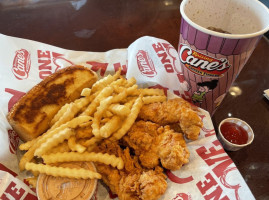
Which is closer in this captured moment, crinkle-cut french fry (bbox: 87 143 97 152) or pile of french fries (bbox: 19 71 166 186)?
pile of french fries (bbox: 19 71 166 186)

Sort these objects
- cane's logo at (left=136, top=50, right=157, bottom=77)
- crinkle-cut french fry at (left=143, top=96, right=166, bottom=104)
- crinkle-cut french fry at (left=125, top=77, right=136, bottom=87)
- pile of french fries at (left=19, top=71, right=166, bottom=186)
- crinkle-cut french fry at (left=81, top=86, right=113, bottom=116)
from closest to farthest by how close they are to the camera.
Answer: pile of french fries at (left=19, top=71, right=166, bottom=186)
crinkle-cut french fry at (left=81, top=86, right=113, bottom=116)
crinkle-cut french fry at (left=143, top=96, right=166, bottom=104)
crinkle-cut french fry at (left=125, top=77, right=136, bottom=87)
cane's logo at (left=136, top=50, right=157, bottom=77)

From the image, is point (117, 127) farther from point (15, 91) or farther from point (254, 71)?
point (254, 71)

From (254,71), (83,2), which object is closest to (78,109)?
(254,71)


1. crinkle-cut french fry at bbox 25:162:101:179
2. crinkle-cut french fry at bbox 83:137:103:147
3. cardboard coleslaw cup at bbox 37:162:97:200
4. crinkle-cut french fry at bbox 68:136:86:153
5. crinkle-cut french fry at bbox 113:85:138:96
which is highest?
crinkle-cut french fry at bbox 113:85:138:96

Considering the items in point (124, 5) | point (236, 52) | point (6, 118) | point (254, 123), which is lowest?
Result: point (254, 123)

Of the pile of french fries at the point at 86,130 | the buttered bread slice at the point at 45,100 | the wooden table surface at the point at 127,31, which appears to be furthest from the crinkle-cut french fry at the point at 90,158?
the wooden table surface at the point at 127,31

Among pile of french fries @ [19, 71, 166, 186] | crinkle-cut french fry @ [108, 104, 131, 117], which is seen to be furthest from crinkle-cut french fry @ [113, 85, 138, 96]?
crinkle-cut french fry @ [108, 104, 131, 117]

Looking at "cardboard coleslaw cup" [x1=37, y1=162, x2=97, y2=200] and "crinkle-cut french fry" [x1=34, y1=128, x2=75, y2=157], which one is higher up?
"crinkle-cut french fry" [x1=34, y1=128, x2=75, y2=157]

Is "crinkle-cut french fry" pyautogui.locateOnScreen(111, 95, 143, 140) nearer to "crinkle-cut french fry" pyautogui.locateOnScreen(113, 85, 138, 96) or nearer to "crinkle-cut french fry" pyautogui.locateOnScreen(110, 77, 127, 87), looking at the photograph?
"crinkle-cut french fry" pyautogui.locateOnScreen(113, 85, 138, 96)
